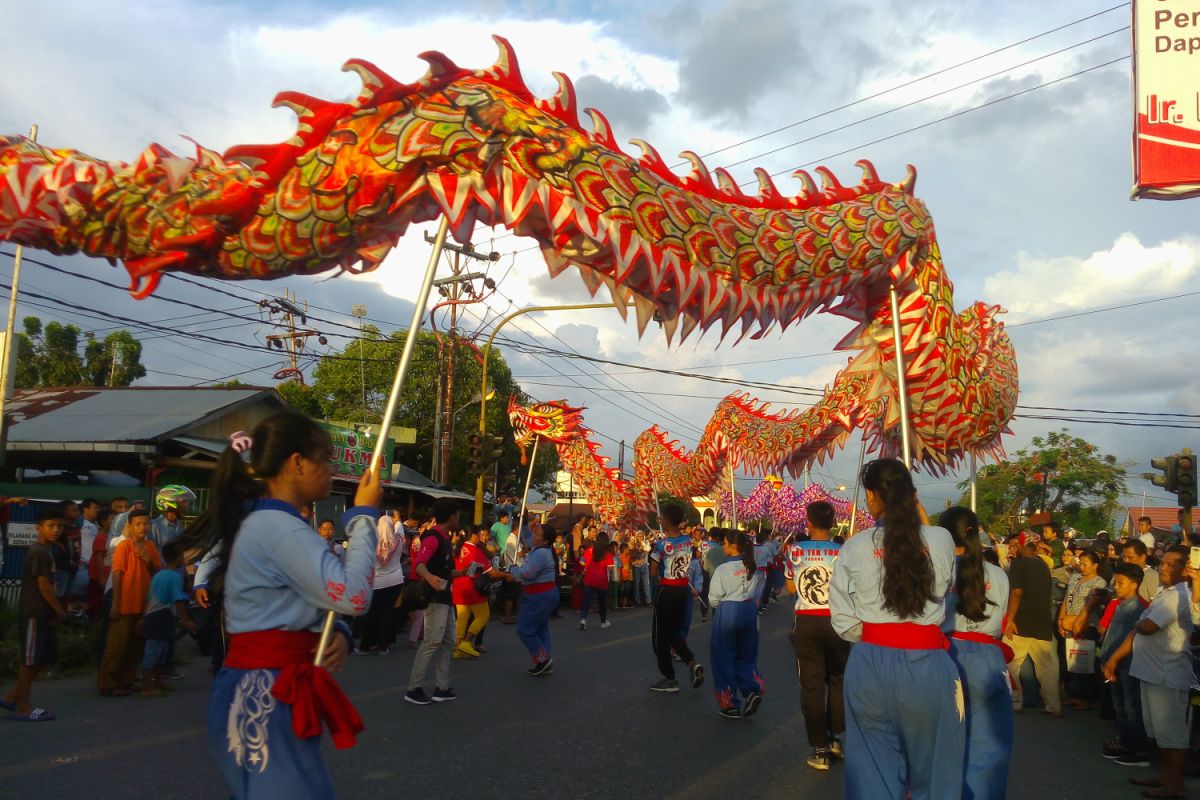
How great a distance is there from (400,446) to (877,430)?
35.0m

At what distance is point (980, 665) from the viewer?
4676 millimetres

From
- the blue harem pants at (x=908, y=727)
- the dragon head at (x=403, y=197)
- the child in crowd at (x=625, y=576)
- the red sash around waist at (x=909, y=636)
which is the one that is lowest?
the child in crowd at (x=625, y=576)

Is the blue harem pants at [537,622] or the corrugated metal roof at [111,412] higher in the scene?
the corrugated metal roof at [111,412]

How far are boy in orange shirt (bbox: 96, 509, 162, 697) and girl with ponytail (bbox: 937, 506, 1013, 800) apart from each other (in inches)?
272

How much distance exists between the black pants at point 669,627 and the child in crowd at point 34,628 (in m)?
5.06

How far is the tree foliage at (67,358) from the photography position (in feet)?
121

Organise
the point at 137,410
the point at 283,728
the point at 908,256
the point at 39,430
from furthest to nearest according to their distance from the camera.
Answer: the point at 137,410
the point at 39,430
the point at 908,256
the point at 283,728

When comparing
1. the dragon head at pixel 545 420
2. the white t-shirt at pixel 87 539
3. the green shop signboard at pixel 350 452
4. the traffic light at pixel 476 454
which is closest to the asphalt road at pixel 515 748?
the white t-shirt at pixel 87 539

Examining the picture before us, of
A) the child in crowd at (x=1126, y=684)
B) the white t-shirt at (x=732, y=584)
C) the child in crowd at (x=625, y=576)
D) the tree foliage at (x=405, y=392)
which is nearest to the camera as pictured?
the child in crowd at (x=1126, y=684)

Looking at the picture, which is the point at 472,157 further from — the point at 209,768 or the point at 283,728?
the point at 209,768

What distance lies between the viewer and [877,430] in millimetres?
6855

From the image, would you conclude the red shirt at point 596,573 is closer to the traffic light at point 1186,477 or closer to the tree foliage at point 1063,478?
the traffic light at point 1186,477

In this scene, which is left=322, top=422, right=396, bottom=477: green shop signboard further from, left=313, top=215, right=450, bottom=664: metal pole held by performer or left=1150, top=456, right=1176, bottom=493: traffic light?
left=313, top=215, right=450, bottom=664: metal pole held by performer

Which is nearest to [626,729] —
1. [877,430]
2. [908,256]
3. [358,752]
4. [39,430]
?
[358,752]
